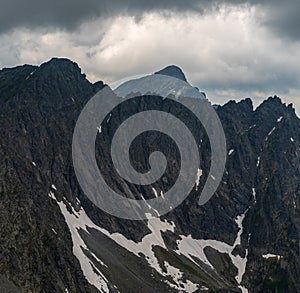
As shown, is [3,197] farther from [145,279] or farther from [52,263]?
[145,279]

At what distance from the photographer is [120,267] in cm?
19188

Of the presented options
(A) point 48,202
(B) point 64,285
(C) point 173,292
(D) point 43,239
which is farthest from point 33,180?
(C) point 173,292

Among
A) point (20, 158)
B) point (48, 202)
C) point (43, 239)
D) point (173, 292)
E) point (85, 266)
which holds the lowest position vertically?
point (173, 292)

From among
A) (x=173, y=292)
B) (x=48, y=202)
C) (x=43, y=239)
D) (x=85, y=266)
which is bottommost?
(x=173, y=292)

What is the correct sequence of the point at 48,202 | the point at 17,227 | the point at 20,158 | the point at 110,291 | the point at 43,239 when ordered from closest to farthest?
the point at 17,227
the point at 43,239
the point at 110,291
the point at 48,202
the point at 20,158

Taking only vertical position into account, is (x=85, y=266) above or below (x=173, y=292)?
above

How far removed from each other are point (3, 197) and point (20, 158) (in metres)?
53.2

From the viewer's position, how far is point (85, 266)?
173500 millimetres

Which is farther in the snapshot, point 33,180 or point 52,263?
point 33,180

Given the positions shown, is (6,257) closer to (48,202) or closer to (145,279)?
(48,202)

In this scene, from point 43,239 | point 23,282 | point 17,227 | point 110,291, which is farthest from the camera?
point 110,291

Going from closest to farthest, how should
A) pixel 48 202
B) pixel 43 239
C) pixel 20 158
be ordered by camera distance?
pixel 43 239
pixel 48 202
pixel 20 158

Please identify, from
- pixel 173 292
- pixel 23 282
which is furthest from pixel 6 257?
pixel 173 292

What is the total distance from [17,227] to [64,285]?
2393 cm
